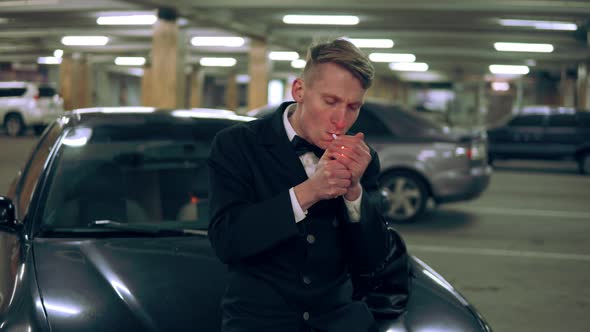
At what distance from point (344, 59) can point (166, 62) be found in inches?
738

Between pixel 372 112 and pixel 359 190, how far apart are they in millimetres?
7949

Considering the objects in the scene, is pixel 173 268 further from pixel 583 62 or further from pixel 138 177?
pixel 583 62

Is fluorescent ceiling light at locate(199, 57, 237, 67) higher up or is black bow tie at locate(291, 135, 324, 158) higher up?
black bow tie at locate(291, 135, 324, 158)

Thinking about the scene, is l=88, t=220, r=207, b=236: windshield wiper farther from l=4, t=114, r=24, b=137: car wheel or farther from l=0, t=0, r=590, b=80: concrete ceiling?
l=4, t=114, r=24, b=137: car wheel

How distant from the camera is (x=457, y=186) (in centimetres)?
957

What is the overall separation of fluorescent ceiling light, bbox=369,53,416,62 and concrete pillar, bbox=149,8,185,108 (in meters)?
14.7

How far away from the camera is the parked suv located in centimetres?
2928

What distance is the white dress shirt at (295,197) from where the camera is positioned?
1945mm

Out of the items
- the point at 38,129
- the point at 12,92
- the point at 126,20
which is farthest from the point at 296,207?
the point at 38,129

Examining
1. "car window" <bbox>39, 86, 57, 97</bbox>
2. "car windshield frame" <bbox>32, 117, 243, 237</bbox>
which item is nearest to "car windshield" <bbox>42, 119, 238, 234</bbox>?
"car windshield frame" <bbox>32, 117, 243, 237</bbox>

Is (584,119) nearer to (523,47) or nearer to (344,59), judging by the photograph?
(523,47)

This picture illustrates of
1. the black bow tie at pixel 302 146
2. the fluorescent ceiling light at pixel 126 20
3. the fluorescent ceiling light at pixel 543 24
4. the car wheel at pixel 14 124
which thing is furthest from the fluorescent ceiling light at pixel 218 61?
the black bow tie at pixel 302 146

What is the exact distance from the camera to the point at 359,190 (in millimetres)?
2014

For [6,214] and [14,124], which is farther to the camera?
[14,124]
